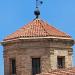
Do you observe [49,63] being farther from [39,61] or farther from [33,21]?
[33,21]

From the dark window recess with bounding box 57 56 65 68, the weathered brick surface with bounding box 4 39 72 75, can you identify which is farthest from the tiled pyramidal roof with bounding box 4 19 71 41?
the dark window recess with bounding box 57 56 65 68

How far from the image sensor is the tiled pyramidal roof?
28172 mm

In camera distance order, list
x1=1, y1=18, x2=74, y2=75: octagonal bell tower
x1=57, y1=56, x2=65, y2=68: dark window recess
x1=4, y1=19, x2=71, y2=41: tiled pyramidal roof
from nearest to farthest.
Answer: x1=1, y1=18, x2=74, y2=75: octagonal bell tower, x1=4, y1=19, x2=71, y2=41: tiled pyramidal roof, x1=57, y1=56, x2=65, y2=68: dark window recess

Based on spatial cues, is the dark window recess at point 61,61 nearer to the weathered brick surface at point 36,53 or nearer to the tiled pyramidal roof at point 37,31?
the weathered brick surface at point 36,53

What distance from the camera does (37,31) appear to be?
28.5 metres

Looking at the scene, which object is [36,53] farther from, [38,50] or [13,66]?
[13,66]

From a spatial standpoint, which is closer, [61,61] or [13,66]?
[61,61]

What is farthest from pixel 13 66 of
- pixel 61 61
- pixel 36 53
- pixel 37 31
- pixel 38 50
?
pixel 61 61

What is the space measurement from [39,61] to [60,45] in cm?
145

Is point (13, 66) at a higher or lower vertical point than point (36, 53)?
lower

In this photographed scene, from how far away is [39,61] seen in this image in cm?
2841

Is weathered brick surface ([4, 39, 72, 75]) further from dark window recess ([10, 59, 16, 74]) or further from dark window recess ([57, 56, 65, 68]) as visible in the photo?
dark window recess ([10, 59, 16, 74])

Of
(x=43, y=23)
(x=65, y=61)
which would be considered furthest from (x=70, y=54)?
(x=43, y=23)

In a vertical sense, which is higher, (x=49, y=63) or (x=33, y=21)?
(x=33, y=21)
